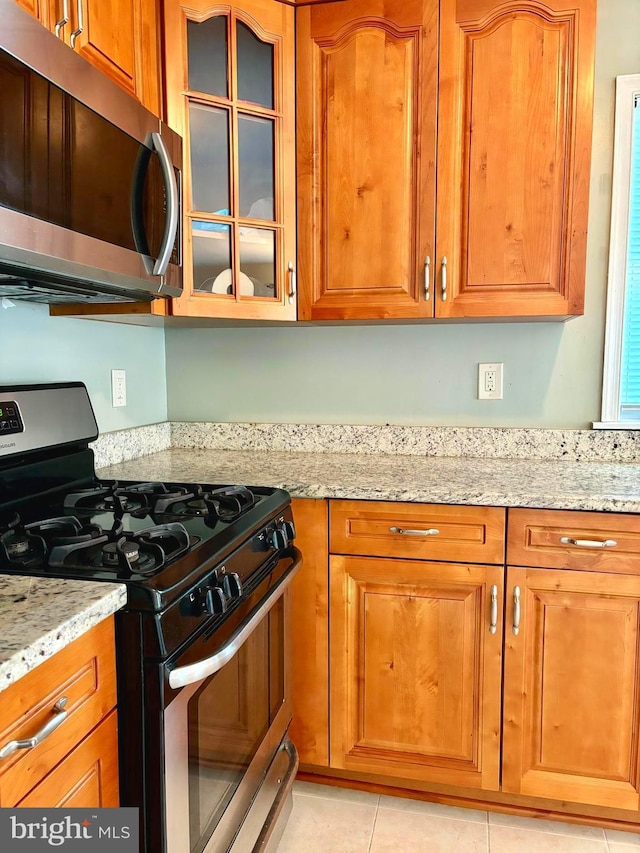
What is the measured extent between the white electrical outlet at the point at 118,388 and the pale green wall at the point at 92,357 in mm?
17

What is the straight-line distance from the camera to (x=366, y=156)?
1760 mm

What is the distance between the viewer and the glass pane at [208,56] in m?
1.67

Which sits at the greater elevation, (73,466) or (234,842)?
(73,466)

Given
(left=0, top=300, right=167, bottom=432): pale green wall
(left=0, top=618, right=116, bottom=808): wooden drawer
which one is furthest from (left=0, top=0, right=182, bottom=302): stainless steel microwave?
(left=0, top=618, right=116, bottom=808): wooden drawer

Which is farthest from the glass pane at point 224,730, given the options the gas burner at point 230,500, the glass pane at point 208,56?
the glass pane at point 208,56

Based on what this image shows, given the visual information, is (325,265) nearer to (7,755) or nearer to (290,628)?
(290,628)

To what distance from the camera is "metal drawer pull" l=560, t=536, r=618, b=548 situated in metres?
1.46

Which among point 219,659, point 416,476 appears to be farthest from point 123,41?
point 219,659

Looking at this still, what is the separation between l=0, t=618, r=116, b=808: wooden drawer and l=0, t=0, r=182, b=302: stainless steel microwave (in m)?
0.61

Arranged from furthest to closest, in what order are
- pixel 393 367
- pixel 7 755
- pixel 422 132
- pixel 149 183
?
pixel 393 367 < pixel 422 132 < pixel 149 183 < pixel 7 755

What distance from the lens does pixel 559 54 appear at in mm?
1628

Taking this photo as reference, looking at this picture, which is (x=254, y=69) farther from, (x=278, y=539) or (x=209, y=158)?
(x=278, y=539)

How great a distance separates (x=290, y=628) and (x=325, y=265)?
103 centimetres

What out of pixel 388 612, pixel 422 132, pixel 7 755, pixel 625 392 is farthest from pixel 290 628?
pixel 422 132
